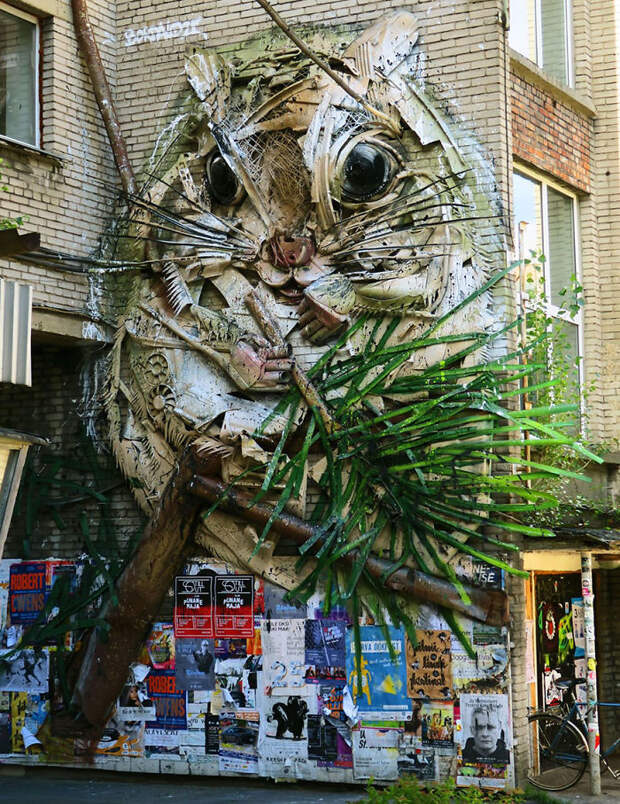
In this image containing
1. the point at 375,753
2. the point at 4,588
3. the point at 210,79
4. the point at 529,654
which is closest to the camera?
the point at 375,753

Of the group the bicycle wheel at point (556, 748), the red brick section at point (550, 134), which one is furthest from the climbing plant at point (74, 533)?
the red brick section at point (550, 134)

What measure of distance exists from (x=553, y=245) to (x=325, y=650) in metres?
5.59

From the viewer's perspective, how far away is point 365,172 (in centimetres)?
1243

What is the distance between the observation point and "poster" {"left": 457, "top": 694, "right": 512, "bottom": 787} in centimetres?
1170

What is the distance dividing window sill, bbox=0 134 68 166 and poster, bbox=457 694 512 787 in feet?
23.0

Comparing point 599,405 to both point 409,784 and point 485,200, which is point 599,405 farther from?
point 409,784

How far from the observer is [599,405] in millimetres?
14836

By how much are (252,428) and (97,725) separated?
3677mm

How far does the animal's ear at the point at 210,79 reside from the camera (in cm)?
1330

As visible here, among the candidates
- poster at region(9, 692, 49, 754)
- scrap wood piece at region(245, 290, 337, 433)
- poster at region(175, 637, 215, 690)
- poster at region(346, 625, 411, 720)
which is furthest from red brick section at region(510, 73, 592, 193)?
poster at region(9, 692, 49, 754)

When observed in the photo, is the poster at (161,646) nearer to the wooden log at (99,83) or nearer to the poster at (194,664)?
the poster at (194,664)

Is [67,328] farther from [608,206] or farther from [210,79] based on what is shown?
[608,206]

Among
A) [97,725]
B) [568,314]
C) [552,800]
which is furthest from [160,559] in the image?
[568,314]

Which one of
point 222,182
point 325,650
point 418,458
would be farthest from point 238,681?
point 222,182
